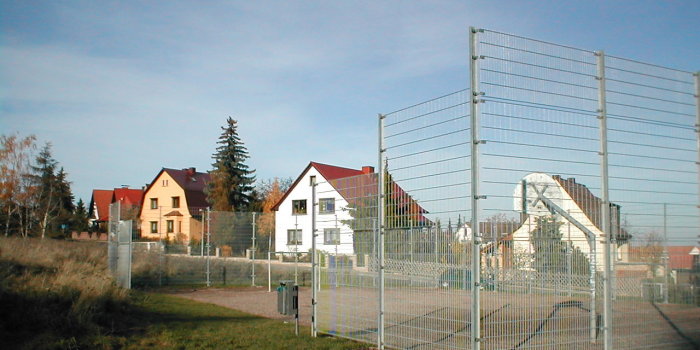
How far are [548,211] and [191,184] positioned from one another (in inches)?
2294

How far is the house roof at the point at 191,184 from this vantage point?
59562 millimetres

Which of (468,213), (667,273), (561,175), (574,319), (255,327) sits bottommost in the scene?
(255,327)

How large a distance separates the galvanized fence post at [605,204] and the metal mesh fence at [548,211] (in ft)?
0.05

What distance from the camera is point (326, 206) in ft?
35.7

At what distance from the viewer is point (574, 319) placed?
7.29 metres

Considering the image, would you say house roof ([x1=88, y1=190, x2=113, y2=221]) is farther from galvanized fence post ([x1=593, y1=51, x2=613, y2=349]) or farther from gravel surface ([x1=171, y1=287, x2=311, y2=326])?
galvanized fence post ([x1=593, y1=51, x2=613, y2=349])

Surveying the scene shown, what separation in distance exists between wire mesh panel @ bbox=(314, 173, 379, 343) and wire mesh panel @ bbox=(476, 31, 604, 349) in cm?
272

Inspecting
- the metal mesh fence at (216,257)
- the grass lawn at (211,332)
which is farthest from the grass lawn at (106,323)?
the metal mesh fence at (216,257)

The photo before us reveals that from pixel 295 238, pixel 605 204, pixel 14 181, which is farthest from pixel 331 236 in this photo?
pixel 14 181

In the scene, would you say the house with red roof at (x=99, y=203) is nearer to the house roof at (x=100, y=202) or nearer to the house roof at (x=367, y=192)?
the house roof at (x=100, y=202)

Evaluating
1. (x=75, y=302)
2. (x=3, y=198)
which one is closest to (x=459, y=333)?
(x=75, y=302)

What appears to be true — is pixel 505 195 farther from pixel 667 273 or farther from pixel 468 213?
pixel 667 273

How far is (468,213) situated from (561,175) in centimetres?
129

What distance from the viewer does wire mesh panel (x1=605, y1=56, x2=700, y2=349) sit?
24.6 ft
